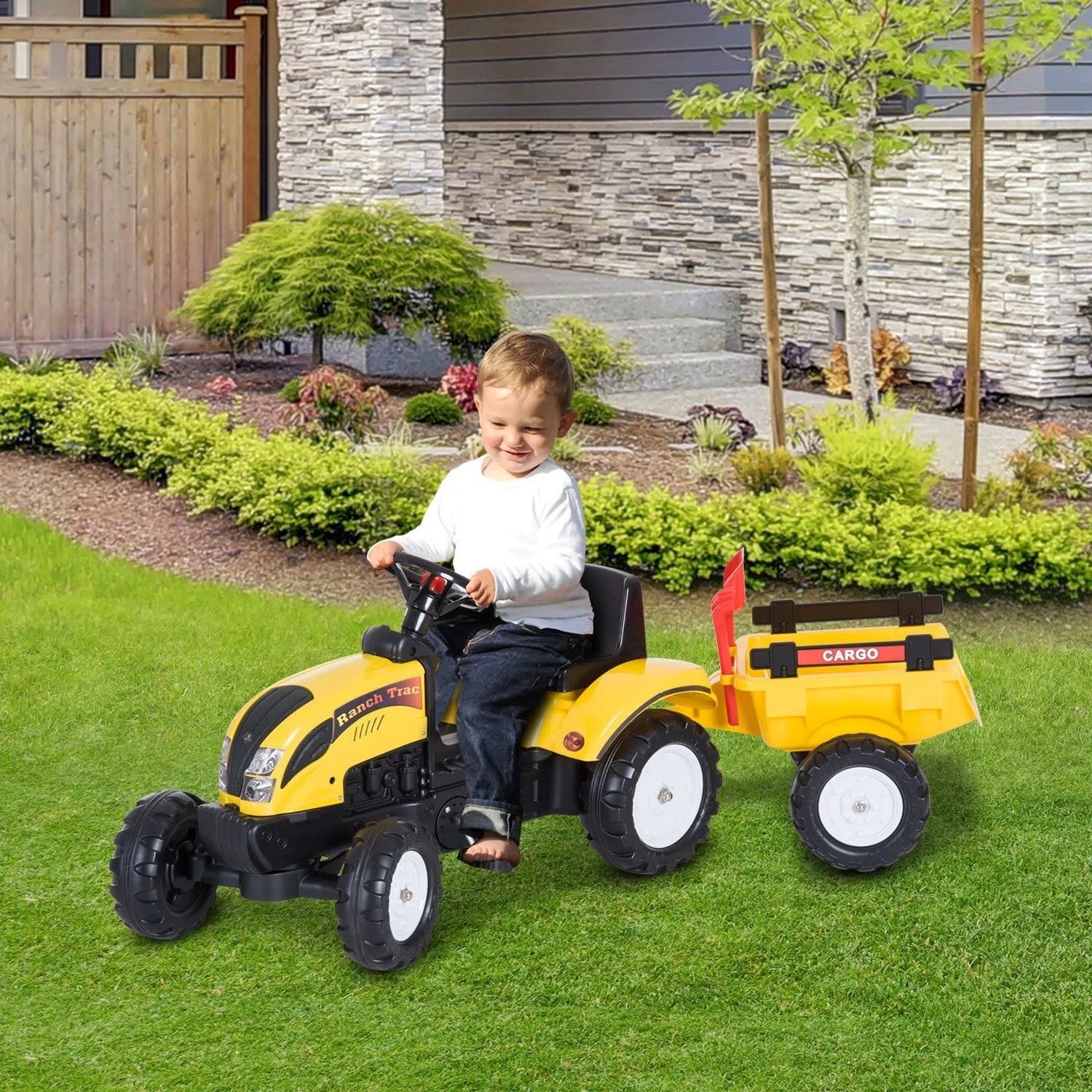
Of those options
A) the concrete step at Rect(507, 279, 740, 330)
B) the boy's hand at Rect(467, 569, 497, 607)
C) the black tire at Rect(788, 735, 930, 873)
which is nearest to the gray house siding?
the concrete step at Rect(507, 279, 740, 330)

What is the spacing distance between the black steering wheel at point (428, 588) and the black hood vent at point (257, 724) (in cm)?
32

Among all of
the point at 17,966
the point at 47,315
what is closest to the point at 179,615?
the point at 17,966

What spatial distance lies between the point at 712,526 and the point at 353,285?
4.00 metres

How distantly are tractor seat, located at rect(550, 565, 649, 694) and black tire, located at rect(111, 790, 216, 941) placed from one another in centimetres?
106

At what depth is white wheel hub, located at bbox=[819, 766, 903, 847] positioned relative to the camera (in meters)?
4.46

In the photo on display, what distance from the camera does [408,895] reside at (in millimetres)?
3926

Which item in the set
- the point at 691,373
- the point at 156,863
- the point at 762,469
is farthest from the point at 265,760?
the point at 691,373

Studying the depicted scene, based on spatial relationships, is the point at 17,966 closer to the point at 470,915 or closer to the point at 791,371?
the point at 470,915

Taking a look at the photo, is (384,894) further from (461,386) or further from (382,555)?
(461,386)

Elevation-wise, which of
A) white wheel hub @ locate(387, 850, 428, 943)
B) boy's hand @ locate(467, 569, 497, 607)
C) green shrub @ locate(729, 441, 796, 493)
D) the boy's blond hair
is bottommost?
white wheel hub @ locate(387, 850, 428, 943)

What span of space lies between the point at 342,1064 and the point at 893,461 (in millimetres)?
4749

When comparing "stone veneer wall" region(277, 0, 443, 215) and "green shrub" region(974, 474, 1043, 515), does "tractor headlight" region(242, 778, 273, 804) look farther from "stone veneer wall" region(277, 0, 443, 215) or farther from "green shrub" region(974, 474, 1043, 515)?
"stone veneer wall" region(277, 0, 443, 215)

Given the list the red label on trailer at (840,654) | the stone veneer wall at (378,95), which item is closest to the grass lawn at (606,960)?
the red label on trailer at (840,654)

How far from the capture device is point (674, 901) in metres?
4.37
